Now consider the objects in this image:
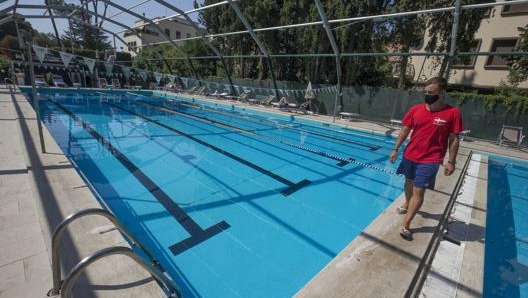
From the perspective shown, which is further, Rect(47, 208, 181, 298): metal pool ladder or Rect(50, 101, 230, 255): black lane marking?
Rect(50, 101, 230, 255): black lane marking

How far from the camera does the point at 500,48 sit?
1548 cm

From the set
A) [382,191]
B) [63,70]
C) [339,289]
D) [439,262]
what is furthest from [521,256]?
[63,70]

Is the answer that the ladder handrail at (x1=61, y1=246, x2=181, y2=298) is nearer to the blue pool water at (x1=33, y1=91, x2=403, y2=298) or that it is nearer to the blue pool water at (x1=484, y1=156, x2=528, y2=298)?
the blue pool water at (x1=33, y1=91, x2=403, y2=298)

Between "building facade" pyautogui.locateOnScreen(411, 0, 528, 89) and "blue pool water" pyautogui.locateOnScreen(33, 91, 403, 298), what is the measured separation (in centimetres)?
1134

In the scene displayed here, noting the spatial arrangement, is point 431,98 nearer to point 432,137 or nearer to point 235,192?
point 432,137

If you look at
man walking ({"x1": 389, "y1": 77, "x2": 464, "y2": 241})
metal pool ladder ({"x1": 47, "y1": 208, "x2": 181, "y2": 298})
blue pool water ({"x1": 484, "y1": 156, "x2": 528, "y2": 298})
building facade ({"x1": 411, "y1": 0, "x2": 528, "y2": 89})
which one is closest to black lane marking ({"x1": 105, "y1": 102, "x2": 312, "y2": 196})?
man walking ({"x1": 389, "y1": 77, "x2": 464, "y2": 241})

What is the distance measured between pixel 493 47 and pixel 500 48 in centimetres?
34

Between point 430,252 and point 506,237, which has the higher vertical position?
point 430,252

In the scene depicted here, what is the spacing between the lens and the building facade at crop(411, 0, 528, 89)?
14.5 meters

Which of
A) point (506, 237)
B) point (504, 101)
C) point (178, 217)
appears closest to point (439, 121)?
point (506, 237)

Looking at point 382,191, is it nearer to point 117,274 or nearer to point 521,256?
point 521,256

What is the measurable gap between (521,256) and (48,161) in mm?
6638

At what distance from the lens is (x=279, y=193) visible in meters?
Result: 4.79

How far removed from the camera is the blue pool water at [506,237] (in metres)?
2.80
